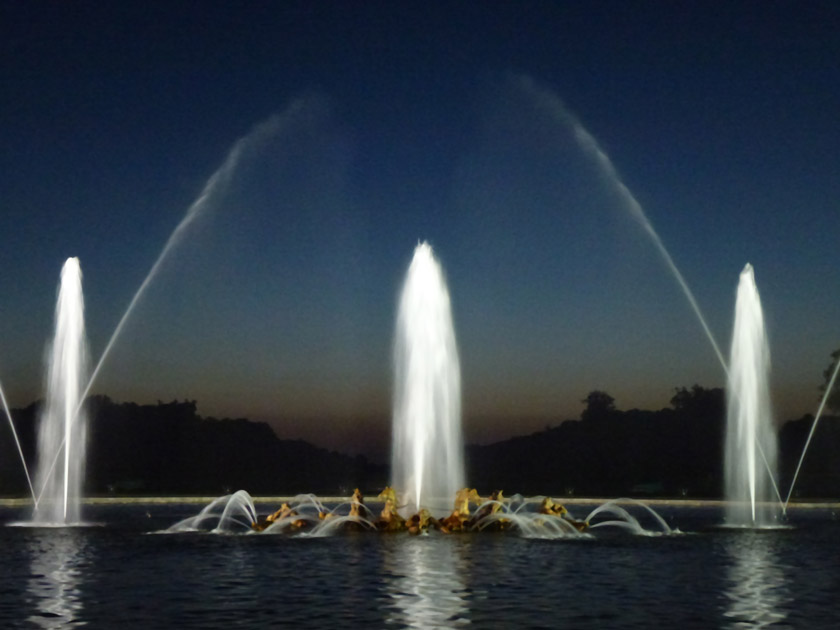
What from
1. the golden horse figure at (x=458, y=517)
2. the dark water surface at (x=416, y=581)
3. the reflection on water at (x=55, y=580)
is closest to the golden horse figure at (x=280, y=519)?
the dark water surface at (x=416, y=581)

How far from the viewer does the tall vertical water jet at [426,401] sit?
5641 cm

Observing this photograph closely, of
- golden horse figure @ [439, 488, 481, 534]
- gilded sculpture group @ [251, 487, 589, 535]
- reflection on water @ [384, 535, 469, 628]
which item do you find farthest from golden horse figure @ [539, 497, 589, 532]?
reflection on water @ [384, 535, 469, 628]

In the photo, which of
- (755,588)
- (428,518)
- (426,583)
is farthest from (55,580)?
(428,518)

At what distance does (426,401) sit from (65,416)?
63.4ft

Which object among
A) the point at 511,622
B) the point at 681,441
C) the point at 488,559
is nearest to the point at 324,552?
the point at 488,559

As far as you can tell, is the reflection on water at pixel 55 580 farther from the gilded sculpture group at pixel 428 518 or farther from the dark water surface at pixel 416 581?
the gilded sculpture group at pixel 428 518

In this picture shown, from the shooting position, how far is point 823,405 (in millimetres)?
119125

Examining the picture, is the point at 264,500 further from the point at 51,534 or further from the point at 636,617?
the point at 636,617

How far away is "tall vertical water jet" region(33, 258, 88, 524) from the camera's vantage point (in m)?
59.5

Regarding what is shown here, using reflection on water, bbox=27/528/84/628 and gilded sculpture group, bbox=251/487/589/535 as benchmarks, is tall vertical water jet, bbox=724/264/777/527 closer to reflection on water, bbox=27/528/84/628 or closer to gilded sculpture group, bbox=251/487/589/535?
gilded sculpture group, bbox=251/487/589/535

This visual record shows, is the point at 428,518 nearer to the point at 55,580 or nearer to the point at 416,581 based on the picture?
the point at 416,581

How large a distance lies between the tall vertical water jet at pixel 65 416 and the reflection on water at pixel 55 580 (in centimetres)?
1175

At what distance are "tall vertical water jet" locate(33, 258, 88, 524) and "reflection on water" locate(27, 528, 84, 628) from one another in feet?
38.5

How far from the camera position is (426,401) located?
58156 millimetres
